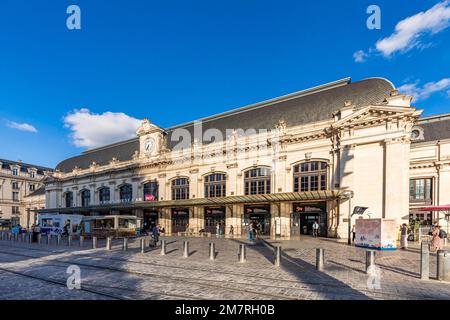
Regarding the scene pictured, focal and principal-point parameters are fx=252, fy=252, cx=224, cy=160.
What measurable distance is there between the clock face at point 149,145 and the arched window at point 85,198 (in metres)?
14.2

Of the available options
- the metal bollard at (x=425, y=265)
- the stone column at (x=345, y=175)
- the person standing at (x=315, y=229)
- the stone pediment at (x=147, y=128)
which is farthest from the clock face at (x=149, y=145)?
the metal bollard at (x=425, y=265)

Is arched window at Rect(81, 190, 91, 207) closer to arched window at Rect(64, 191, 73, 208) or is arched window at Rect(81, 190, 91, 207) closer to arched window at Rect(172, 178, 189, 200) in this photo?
Result: arched window at Rect(64, 191, 73, 208)

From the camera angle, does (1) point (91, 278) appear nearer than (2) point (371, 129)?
Yes

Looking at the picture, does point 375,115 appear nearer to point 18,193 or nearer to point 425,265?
point 425,265

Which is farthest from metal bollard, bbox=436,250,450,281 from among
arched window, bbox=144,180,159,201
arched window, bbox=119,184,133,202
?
arched window, bbox=119,184,133,202

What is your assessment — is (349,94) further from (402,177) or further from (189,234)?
(189,234)

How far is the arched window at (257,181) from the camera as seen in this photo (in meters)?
25.2

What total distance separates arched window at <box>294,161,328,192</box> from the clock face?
19238 mm

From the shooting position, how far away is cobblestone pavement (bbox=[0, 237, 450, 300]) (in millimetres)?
6770

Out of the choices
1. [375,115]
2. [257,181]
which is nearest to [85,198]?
[257,181]

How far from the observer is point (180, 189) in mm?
30938
